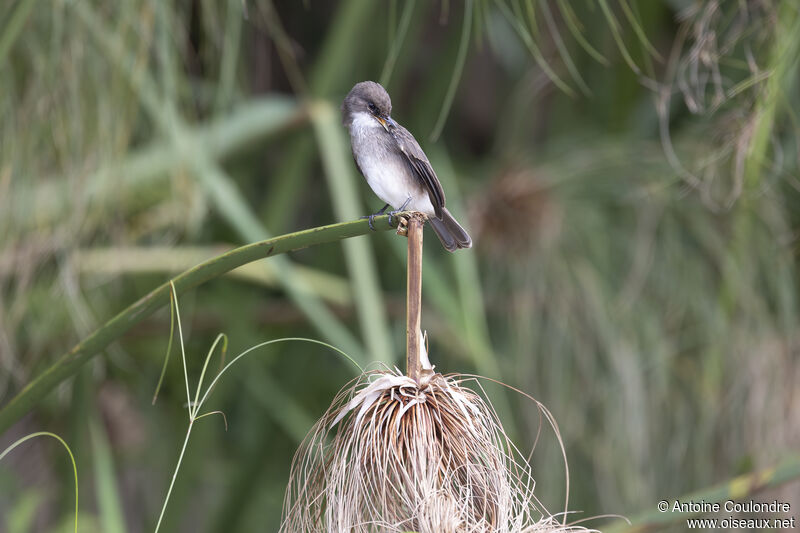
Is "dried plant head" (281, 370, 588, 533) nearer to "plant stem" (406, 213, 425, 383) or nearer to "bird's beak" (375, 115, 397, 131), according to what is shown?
"plant stem" (406, 213, 425, 383)

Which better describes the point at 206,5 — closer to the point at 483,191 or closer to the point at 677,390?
the point at 483,191

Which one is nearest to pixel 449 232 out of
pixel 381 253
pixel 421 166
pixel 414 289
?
pixel 421 166

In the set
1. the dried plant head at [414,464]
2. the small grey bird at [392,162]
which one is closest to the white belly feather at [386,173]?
the small grey bird at [392,162]

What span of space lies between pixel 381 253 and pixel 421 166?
1.76m

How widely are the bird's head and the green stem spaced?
116 mm

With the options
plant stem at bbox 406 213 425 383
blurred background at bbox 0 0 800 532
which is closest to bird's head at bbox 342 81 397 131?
plant stem at bbox 406 213 425 383

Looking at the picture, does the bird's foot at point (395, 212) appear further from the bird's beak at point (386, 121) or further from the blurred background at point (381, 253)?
the blurred background at point (381, 253)

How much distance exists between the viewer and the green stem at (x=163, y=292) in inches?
19.2

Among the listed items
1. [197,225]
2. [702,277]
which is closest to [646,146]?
[702,277]

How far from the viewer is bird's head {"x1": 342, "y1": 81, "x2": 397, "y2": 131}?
0.62m

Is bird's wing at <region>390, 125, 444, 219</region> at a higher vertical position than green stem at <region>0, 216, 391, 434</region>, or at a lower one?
higher

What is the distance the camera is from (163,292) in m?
0.55

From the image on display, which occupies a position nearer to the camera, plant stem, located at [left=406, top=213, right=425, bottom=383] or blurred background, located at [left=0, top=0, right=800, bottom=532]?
plant stem, located at [left=406, top=213, right=425, bottom=383]

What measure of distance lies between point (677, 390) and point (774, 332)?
0.84 ft
